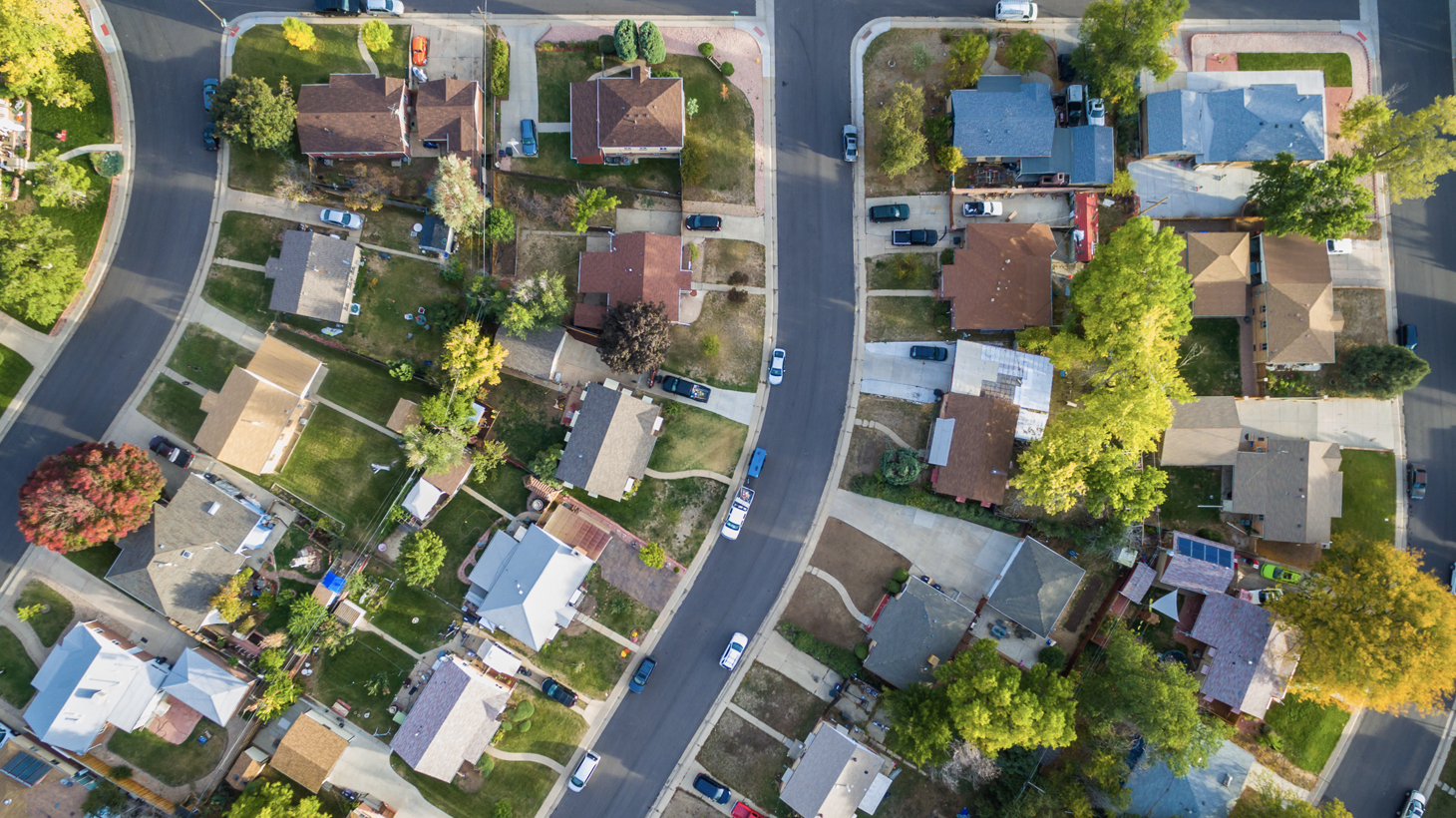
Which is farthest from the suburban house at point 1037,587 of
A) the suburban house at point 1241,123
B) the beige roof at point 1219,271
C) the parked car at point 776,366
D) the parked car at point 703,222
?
the parked car at point 703,222

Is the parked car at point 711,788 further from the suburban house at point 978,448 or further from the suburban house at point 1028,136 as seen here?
the suburban house at point 1028,136

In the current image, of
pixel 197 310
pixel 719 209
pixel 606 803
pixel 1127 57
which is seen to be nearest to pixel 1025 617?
pixel 606 803

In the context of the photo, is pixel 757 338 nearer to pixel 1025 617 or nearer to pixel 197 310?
pixel 1025 617

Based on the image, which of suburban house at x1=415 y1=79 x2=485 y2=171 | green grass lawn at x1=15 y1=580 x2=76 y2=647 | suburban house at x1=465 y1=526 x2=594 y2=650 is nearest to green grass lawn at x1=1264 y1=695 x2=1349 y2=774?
suburban house at x1=465 y1=526 x2=594 y2=650

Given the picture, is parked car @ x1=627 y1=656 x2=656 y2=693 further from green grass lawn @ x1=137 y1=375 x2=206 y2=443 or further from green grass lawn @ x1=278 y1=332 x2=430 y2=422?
green grass lawn @ x1=137 y1=375 x2=206 y2=443

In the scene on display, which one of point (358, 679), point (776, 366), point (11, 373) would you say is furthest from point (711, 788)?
point (11, 373)

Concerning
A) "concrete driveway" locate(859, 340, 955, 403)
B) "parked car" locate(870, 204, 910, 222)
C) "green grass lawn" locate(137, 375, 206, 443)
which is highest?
"parked car" locate(870, 204, 910, 222)

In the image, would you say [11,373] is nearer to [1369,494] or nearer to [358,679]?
[358,679]
